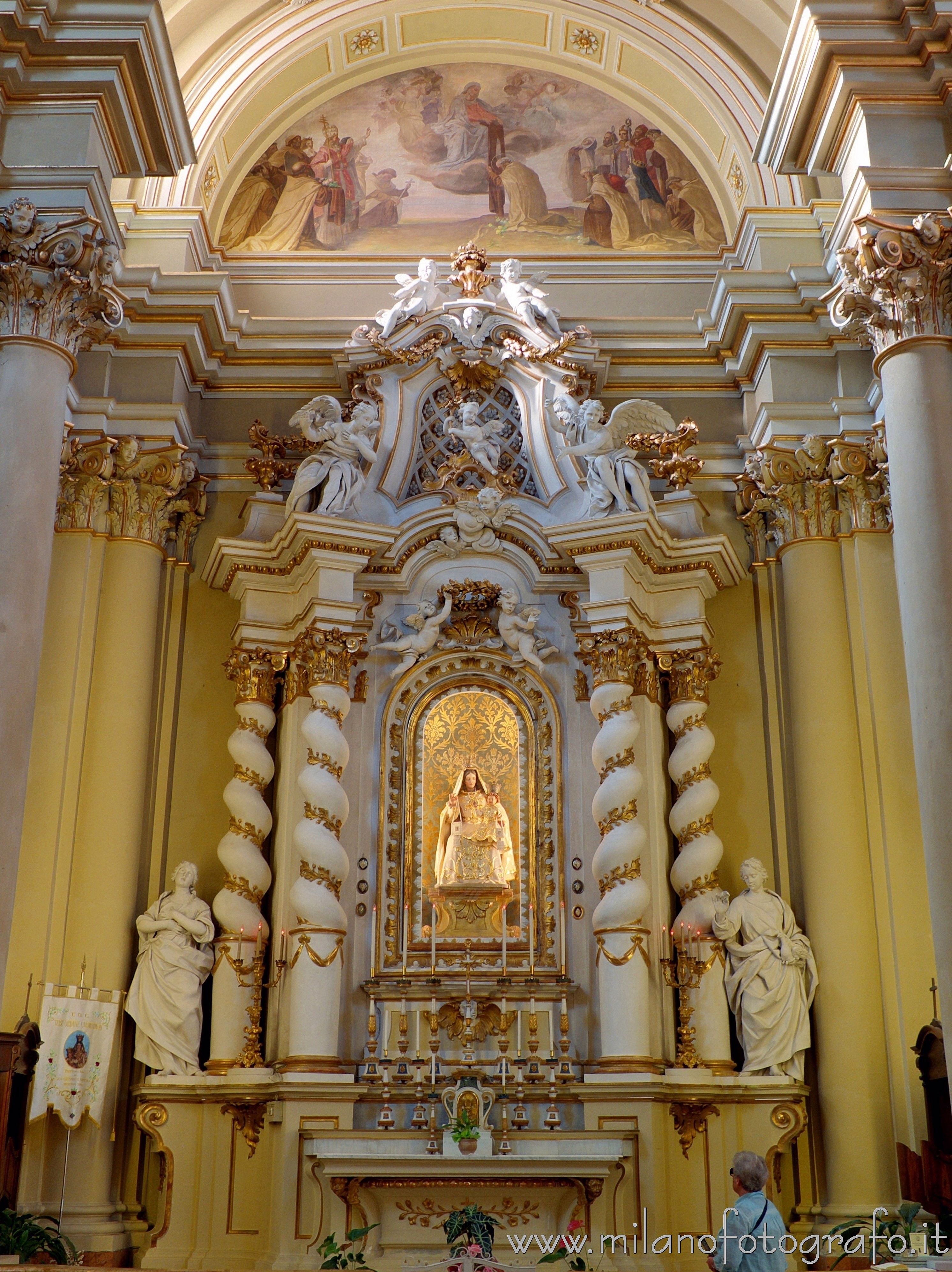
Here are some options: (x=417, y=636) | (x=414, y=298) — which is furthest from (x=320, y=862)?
(x=414, y=298)

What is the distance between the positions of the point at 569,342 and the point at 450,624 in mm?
2345

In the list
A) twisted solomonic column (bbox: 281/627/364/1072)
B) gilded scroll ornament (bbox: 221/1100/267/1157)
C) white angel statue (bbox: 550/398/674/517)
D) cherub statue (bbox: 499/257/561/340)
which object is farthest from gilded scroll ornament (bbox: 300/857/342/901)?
cherub statue (bbox: 499/257/561/340)

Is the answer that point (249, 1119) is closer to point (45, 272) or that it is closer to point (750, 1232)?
point (750, 1232)

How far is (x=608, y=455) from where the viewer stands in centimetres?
1078

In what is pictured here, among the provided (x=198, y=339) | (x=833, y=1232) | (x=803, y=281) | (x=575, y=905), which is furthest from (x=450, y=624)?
(x=833, y=1232)

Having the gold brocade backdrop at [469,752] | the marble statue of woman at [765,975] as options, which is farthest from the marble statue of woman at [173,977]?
the marble statue of woman at [765,975]

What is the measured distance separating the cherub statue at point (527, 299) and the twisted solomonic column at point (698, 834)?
2.77 metres

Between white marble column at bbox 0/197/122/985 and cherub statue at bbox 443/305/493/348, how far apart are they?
3516 mm

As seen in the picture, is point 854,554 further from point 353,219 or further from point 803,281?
point 353,219

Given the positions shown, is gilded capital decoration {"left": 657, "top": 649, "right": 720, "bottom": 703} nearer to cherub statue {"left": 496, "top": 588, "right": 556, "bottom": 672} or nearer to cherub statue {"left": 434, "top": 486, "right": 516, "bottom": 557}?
cherub statue {"left": 496, "top": 588, "right": 556, "bottom": 672}

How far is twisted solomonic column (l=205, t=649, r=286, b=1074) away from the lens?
9727 millimetres

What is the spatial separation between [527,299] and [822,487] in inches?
107

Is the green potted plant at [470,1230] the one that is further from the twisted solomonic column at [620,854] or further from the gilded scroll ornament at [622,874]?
the gilded scroll ornament at [622,874]

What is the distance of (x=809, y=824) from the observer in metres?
10.1
